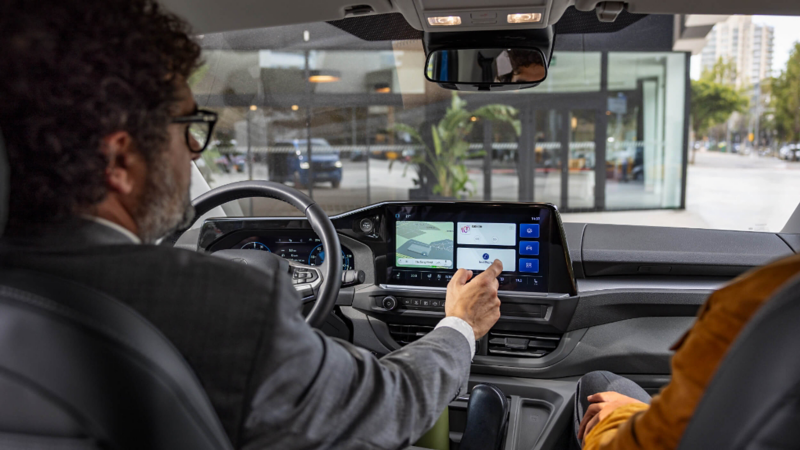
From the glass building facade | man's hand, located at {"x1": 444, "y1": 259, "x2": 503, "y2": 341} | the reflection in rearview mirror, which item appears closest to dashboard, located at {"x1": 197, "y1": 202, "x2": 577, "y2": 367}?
the reflection in rearview mirror

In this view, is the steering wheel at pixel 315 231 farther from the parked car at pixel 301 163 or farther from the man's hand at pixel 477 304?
the parked car at pixel 301 163

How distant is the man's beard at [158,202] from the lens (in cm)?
105

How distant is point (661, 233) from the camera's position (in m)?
2.98

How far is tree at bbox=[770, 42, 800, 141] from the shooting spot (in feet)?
19.7

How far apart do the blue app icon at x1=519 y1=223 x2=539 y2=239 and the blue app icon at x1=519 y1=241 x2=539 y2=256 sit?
0.03 meters

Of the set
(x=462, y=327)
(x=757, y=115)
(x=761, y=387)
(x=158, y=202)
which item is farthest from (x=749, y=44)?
(x=158, y=202)

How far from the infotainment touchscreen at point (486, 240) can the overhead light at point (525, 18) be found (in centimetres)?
70

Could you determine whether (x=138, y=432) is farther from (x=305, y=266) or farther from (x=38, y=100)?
(x=305, y=266)

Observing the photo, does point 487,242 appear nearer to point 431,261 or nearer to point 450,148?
point 431,261

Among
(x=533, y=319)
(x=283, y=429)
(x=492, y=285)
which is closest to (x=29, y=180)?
(x=283, y=429)

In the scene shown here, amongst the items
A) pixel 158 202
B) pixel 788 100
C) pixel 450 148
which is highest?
pixel 788 100

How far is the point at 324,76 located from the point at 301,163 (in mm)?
2280

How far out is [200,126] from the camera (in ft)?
3.88

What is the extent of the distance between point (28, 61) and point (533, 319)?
81.7 inches
